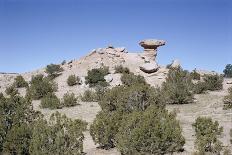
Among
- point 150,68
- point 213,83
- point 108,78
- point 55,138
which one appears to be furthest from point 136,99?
point 150,68

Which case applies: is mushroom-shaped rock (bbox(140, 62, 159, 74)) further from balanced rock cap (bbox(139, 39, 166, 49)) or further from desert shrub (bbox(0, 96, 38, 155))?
desert shrub (bbox(0, 96, 38, 155))

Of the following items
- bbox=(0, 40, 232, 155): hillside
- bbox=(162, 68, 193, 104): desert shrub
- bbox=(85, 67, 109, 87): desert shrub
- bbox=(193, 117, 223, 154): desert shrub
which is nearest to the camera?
bbox=(193, 117, 223, 154): desert shrub

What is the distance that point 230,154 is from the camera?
17.9 meters

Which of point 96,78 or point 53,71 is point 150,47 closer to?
point 96,78

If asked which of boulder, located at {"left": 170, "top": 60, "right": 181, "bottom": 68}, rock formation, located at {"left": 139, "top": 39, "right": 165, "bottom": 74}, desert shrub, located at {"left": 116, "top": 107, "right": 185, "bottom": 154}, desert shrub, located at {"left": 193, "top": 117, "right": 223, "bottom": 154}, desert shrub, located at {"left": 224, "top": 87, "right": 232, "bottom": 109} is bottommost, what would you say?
desert shrub, located at {"left": 224, "top": 87, "right": 232, "bottom": 109}

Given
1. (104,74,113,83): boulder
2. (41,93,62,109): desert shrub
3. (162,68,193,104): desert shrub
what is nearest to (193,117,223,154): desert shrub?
(162,68,193,104): desert shrub

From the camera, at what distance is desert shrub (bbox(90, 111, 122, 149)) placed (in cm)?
2116

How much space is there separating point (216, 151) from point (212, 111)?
48.5 ft

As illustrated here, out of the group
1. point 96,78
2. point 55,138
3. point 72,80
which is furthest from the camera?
point 72,80

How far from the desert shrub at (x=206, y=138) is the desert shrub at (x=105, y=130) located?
178 inches

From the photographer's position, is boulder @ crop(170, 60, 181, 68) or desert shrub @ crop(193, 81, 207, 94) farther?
boulder @ crop(170, 60, 181, 68)

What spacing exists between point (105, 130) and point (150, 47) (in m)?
41.3

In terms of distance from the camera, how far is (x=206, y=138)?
63.0ft

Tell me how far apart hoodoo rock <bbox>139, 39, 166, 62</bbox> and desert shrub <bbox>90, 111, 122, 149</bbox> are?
1560 inches
